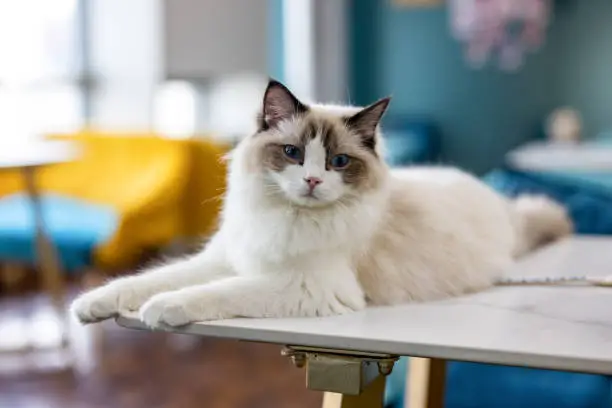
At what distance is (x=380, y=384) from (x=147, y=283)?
1.08ft

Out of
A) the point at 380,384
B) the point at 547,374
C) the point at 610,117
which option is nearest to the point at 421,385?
the point at 547,374

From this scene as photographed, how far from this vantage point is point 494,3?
5.86 m

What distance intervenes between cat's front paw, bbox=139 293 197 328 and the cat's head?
0.68 ft

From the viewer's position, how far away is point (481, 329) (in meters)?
0.98

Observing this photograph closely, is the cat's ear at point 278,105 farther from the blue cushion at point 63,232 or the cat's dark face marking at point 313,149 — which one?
the blue cushion at point 63,232

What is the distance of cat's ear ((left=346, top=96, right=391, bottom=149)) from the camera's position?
3.77 ft

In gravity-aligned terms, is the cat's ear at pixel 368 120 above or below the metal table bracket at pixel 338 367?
above

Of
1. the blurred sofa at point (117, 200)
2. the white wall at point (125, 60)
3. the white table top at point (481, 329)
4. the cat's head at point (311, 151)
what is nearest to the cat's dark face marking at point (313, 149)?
the cat's head at point (311, 151)

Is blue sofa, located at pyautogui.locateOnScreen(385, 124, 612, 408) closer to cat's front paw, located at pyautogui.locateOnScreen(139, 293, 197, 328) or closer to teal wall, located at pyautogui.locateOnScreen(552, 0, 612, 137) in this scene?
cat's front paw, located at pyautogui.locateOnScreen(139, 293, 197, 328)

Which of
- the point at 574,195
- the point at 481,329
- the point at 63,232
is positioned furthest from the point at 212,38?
the point at 481,329

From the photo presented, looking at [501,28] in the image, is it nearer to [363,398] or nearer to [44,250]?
[44,250]

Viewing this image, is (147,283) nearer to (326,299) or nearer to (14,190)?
(326,299)

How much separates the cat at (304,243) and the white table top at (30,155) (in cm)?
183

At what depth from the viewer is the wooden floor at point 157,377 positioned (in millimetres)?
2781
